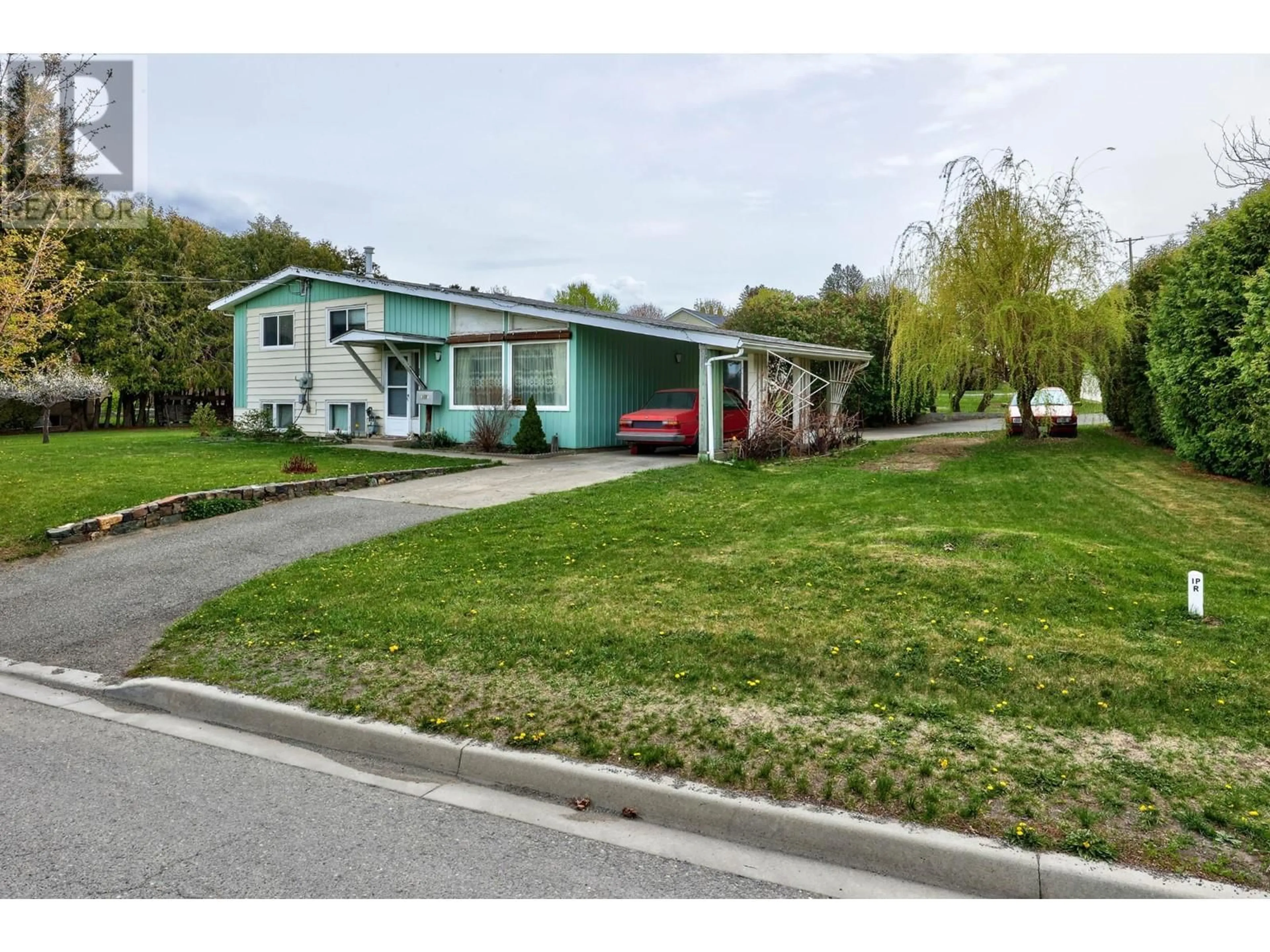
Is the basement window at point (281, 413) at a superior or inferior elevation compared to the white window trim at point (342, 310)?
inferior

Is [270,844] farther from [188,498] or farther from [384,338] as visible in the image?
[384,338]

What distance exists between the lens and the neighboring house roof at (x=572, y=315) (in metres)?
15.4

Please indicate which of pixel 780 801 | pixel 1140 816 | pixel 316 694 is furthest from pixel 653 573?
pixel 1140 816

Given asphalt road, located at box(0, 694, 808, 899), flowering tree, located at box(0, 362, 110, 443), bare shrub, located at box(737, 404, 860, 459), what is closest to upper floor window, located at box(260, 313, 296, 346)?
flowering tree, located at box(0, 362, 110, 443)

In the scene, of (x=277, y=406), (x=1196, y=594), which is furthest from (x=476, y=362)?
(x=1196, y=594)

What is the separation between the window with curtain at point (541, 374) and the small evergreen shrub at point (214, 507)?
7744mm

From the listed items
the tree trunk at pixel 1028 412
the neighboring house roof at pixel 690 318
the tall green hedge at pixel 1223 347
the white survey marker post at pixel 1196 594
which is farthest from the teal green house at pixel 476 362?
the neighboring house roof at pixel 690 318

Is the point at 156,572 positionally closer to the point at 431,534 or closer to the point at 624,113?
the point at 431,534

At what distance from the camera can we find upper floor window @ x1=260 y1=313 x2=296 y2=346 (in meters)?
23.0

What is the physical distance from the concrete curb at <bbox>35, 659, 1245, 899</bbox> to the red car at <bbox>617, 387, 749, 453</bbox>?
489 inches

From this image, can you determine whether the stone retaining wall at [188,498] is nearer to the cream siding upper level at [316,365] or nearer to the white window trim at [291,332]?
the cream siding upper level at [316,365]

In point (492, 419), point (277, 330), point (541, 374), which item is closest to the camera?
point (541, 374)

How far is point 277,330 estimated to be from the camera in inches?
918

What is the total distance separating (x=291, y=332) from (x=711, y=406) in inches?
546
